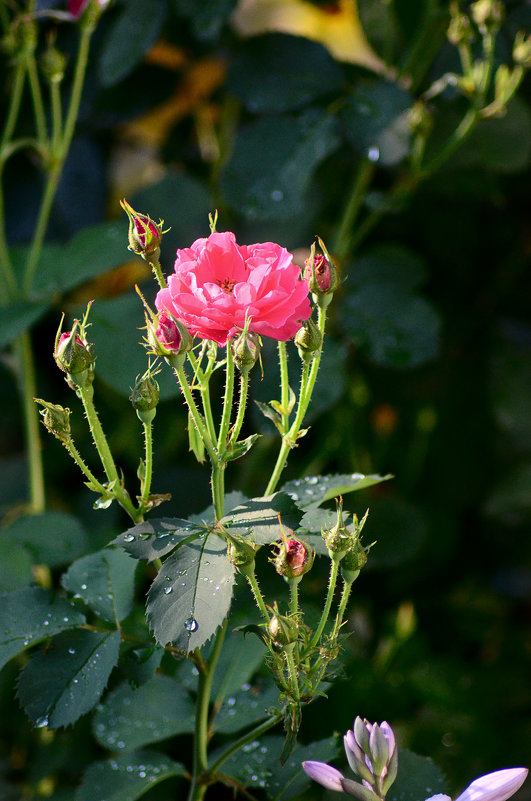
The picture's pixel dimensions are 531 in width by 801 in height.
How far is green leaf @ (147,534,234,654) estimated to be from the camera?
0.44m

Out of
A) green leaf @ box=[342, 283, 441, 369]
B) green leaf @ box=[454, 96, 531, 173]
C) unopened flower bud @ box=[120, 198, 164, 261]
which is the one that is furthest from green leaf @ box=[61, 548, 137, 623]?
green leaf @ box=[454, 96, 531, 173]

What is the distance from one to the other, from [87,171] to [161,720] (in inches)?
36.5

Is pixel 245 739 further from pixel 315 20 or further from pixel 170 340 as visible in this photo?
pixel 315 20

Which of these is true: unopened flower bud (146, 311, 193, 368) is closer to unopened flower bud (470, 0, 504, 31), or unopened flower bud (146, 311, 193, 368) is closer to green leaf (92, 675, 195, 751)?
green leaf (92, 675, 195, 751)

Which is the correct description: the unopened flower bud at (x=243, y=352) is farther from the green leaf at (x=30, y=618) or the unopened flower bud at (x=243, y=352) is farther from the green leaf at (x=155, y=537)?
the green leaf at (x=30, y=618)

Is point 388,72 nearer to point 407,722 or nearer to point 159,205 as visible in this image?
point 159,205

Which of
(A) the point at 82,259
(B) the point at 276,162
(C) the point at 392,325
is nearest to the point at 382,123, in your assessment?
(B) the point at 276,162

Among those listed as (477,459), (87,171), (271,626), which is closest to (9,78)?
(87,171)

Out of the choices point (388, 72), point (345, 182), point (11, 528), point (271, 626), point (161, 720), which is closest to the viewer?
point (271, 626)

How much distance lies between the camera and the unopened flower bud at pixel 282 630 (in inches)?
16.7

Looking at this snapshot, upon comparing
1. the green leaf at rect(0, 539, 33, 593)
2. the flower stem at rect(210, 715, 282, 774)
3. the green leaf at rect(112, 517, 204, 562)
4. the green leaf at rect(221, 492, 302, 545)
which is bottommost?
the green leaf at rect(0, 539, 33, 593)

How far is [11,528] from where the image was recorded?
0.88 metres

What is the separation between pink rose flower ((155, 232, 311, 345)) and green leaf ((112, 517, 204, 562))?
11 centimetres

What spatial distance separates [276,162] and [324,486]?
22.6 inches
